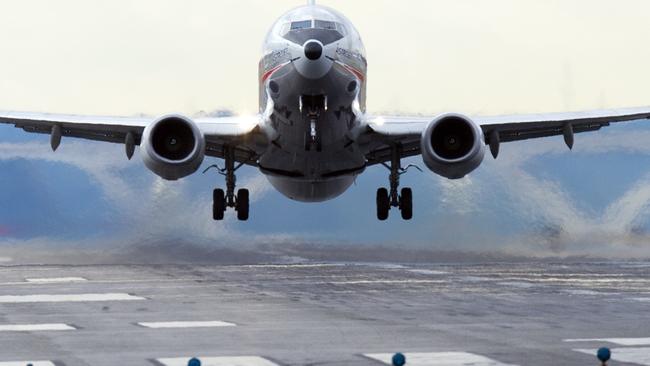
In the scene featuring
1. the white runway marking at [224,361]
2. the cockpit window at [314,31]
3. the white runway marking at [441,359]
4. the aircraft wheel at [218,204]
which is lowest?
the white runway marking at [224,361]

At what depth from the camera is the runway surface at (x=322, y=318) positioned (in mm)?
24234

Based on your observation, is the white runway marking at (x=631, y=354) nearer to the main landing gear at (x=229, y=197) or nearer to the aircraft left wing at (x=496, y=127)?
the aircraft left wing at (x=496, y=127)

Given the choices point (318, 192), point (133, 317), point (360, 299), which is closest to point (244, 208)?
point (318, 192)

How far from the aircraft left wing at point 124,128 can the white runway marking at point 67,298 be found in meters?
5.23

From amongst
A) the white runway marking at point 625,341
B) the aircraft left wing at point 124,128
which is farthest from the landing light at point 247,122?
the white runway marking at point 625,341

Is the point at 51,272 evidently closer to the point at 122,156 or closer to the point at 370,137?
the point at 122,156

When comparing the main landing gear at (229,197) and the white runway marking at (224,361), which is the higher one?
the main landing gear at (229,197)

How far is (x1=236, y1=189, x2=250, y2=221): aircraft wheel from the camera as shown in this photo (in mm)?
48578

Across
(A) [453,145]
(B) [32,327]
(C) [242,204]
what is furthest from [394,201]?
(B) [32,327]

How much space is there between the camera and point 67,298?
128ft

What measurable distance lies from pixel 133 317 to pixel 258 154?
496 inches

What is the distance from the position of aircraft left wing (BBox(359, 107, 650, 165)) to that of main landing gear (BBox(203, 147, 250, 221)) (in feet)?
14.7

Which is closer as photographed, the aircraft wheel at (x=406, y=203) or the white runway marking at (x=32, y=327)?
the white runway marking at (x=32, y=327)

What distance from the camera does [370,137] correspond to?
41562 mm
